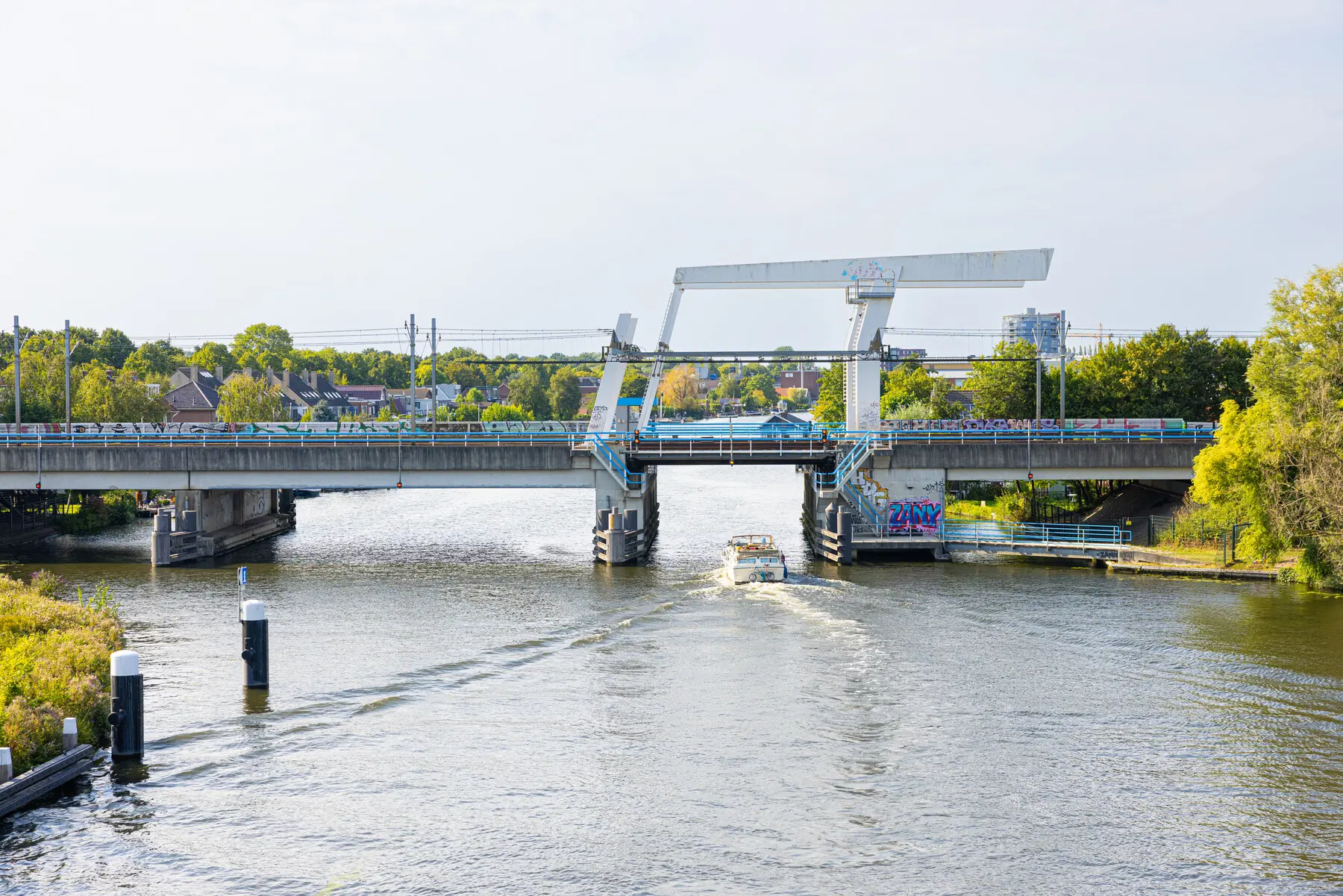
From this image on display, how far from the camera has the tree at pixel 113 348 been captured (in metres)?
143

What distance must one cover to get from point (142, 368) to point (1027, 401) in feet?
333

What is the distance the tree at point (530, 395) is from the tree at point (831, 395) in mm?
57586

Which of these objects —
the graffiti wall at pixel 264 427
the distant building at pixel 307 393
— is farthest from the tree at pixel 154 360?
the graffiti wall at pixel 264 427

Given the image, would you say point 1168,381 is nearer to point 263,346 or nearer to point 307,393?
point 307,393

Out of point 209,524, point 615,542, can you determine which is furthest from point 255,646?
point 209,524

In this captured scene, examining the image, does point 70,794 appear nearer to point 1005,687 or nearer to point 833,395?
point 1005,687

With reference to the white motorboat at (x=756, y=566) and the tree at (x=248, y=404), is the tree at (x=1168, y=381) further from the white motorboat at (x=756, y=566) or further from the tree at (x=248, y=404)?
the tree at (x=248, y=404)

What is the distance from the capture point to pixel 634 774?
2373 centimetres

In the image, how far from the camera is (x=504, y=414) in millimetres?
136500

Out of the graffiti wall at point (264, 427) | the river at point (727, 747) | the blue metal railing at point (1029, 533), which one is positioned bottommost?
the river at point (727, 747)

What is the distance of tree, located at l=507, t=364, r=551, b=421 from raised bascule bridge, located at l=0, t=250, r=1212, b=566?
114 metres

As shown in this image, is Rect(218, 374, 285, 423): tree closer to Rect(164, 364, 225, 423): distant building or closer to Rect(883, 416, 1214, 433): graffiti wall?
Rect(164, 364, 225, 423): distant building

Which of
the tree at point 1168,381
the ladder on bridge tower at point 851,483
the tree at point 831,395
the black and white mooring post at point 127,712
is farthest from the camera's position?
the tree at point 831,395

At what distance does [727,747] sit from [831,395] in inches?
3701
